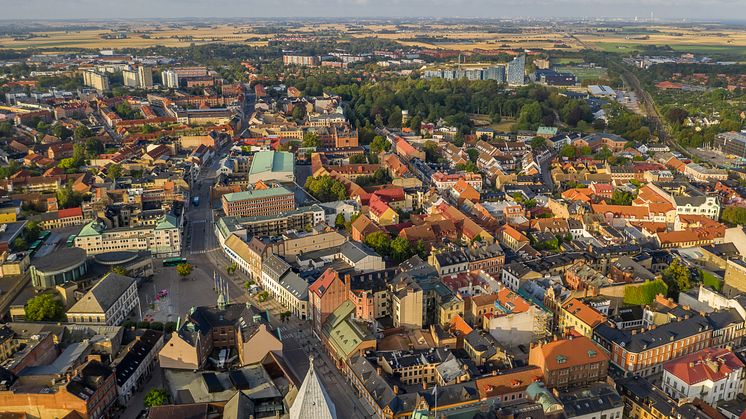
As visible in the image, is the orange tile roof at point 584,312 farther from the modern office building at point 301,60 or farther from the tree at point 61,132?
the modern office building at point 301,60

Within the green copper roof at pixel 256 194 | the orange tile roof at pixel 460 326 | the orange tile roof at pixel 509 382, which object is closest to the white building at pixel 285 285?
the orange tile roof at pixel 460 326

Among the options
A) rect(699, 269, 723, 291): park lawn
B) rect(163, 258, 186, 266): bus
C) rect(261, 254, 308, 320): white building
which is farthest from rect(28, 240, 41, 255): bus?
rect(699, 269, 723, 291): park lawn

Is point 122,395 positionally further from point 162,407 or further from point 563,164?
point 563,164

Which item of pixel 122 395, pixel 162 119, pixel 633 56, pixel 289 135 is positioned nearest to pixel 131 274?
pixel 122 395

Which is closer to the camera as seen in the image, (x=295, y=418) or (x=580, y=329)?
(x=295, y=418)

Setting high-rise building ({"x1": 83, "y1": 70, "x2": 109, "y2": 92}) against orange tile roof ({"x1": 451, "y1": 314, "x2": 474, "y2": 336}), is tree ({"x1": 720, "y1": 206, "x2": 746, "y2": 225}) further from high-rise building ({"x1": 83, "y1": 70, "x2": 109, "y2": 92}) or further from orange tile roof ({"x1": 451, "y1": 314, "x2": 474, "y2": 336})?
high-rise building ({"x1": 83, "y1": 70, "x2": 109, "y2": 92})

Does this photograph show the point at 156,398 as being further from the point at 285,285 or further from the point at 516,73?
the point at 516,73
